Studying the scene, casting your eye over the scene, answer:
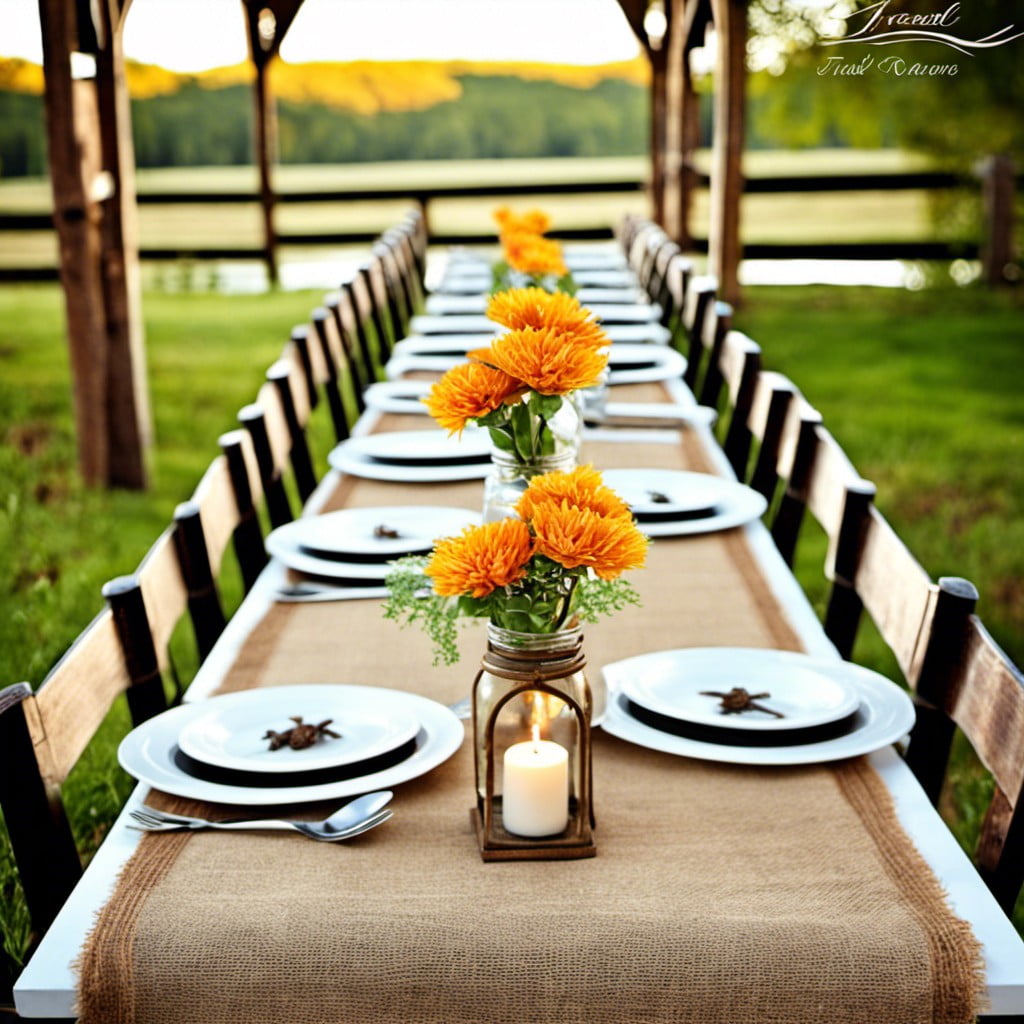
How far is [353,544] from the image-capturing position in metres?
2.16

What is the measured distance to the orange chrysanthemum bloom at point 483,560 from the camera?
1.16m

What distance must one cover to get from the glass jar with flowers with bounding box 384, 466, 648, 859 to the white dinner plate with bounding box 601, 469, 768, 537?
0.95 m

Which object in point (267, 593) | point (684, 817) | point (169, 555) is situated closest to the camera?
point (684, 817)

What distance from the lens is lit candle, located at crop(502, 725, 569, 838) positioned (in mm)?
1239

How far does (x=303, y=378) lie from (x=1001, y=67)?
30.3 ft

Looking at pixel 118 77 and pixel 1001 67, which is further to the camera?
pixel 1001 67

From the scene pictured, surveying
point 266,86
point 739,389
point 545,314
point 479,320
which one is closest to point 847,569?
point 545,314

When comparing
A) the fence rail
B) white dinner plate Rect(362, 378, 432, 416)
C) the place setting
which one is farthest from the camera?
the fence rail

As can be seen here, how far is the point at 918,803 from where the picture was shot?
53.9 inches

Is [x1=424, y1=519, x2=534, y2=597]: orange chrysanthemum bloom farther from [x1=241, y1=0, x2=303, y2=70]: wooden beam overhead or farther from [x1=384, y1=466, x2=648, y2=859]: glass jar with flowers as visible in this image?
[x1=241, y1=0, x2=303, y2=70]: wooden beam overhead

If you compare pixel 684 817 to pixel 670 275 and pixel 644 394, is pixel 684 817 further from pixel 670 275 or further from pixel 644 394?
pixel 670 275

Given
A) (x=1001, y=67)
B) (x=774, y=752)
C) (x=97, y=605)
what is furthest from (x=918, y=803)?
(x=1001, y=67)

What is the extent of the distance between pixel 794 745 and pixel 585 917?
15.4 inches

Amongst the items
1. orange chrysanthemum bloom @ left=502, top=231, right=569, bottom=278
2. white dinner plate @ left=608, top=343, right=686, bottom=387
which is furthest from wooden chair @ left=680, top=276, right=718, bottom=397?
orange chrysanthemum bloom @ left=502, top=231, right=569, bottom=278
